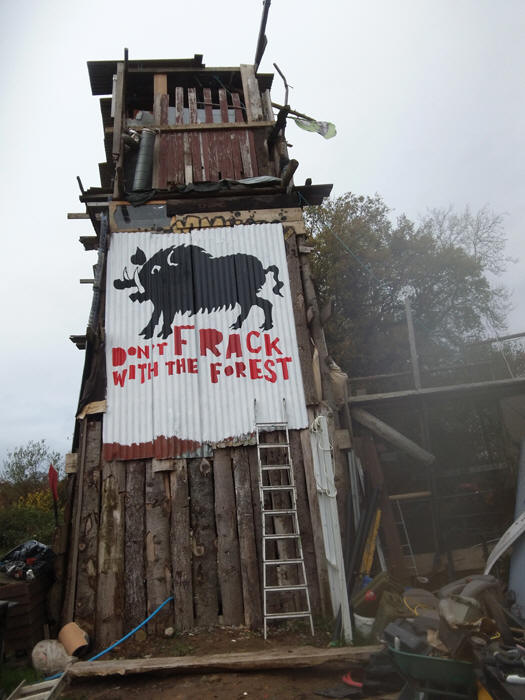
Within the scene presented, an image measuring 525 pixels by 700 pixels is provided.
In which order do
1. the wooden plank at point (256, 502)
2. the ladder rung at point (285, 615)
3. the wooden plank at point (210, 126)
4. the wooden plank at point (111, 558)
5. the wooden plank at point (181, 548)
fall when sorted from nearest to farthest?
1. the ladder rung at point (285, 615)
2. the wooden plank at point (111, 558)
3. the wooden plank at point (181, 548)
4. the wooden plank at point (256, 502)
5. the wooden plank at point (210, 126)

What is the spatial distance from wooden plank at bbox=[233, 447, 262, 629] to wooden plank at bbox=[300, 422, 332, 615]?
894 mm

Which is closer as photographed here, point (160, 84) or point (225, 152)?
point (225, 152)

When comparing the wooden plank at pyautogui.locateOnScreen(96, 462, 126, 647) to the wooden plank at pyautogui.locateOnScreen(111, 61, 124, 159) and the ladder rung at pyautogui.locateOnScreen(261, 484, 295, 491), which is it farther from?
the wooden plank at pyautogui.locateOnScreen(111, 61, 124, 159)

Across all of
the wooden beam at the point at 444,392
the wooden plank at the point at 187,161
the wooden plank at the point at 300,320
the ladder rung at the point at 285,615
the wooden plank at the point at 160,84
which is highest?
the wooden plank at the point at 160,84

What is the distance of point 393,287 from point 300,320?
455 inches

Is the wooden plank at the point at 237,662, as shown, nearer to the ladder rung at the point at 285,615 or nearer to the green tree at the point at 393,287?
the ladder rung at the point at 285,615

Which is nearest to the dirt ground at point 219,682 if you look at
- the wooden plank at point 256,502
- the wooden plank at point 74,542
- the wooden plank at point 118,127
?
the wooden plank at point 74,542

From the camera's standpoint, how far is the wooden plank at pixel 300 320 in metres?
7.65

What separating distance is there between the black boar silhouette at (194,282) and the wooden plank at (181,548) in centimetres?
244

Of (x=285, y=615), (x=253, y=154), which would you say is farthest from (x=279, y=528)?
(x=253, y=154)

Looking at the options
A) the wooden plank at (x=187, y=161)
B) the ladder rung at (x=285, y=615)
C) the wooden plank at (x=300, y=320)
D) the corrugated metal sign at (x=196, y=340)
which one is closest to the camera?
the ladder rung at (x=285, y=615)

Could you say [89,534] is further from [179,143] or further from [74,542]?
[179,143]

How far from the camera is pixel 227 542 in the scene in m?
6.82

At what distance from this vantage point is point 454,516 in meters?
9.53
